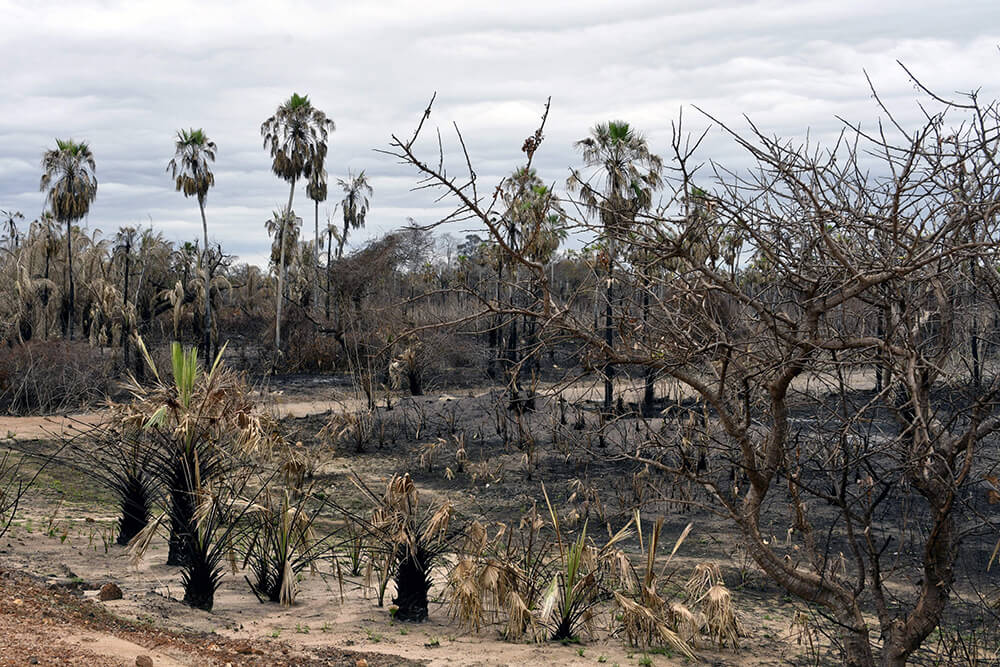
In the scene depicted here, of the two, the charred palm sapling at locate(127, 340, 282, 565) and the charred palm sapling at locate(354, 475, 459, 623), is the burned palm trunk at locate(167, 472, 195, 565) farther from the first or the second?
the charred palm sapling at locate(354, 475, 459, 623)

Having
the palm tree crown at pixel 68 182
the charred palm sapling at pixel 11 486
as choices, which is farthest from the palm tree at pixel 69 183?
the charred palm sapling at pixel 11 486

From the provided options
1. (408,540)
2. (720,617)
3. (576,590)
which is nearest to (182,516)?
(408,540)

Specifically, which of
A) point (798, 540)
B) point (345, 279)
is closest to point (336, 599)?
point (798, 540)

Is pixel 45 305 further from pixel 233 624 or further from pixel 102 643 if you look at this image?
pixel 102 643

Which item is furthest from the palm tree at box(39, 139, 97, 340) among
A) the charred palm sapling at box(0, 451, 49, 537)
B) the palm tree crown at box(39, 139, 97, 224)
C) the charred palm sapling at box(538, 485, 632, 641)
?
the charred palm sapling at box(538, 485, 632, 641)

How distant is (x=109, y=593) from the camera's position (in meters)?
7.89

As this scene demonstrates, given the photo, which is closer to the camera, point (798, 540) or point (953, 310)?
point (953, 310)

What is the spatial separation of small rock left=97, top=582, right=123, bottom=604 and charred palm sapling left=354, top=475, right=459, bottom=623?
2.21 meters

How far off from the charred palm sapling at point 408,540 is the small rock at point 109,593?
2213 millimetres

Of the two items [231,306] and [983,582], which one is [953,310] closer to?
[983,582]

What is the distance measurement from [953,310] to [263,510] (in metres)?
5.98

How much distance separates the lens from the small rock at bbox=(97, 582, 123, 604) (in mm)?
7863

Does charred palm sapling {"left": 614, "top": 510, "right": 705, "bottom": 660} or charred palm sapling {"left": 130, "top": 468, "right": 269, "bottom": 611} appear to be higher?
charred palm sapling {"left": 130, "top": 468, "right": 269, "bottom": 611}

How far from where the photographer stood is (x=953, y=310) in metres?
5.04
